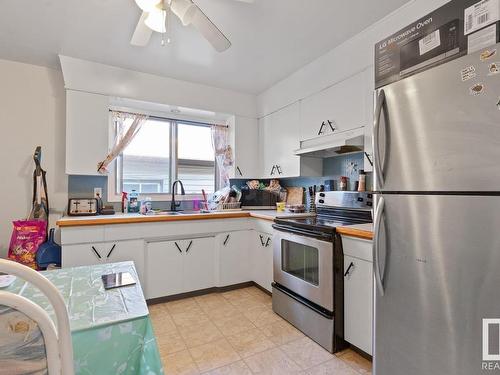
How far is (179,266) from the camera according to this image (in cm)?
272

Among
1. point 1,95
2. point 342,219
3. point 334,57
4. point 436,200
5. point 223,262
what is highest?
point 334,57

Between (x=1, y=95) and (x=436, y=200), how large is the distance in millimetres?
3707

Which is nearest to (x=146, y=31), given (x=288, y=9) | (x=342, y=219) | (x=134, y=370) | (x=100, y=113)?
(x=288, y=9)

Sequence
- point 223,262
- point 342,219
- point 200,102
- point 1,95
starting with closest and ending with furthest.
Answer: point 342,219, point 1,95, point 223,262, point 200,102

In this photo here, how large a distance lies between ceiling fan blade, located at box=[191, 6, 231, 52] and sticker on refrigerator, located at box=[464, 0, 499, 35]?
1.24 meters

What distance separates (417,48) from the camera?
132cm

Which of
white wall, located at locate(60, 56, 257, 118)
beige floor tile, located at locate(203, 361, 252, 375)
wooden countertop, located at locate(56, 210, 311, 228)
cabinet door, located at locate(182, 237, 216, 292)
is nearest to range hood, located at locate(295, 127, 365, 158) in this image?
wooden countertop, located at locate(56, 210, 311, 228)

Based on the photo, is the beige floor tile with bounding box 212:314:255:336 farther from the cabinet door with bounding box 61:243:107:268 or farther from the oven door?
the cabinet door with bounding box 61:243:107:268

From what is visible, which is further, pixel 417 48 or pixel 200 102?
pixel 200 102

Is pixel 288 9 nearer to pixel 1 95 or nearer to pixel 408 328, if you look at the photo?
pixel 408 328

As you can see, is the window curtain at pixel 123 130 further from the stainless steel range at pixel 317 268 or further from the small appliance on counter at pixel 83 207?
the stainless steel range at pixel 317 268

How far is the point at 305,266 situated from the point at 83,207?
2277mm

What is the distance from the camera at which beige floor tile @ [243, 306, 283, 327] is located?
7.47 feet

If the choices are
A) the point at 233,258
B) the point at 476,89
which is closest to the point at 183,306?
the point at 233,258
